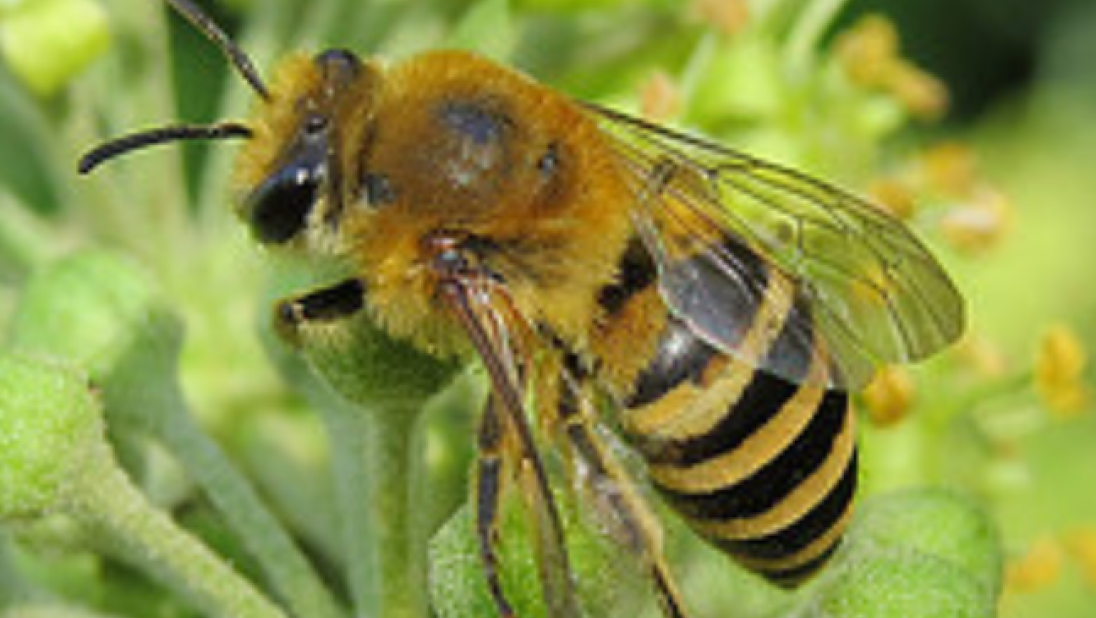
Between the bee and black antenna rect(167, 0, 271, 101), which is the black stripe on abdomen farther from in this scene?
black antenna rect(167, 0, 271, 101)

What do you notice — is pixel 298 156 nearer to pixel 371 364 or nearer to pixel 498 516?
pixel 371 364

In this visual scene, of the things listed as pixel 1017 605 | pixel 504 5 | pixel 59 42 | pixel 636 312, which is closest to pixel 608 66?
pixel 504 5

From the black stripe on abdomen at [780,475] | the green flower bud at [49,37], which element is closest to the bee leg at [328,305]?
the black stripe on abdomen at [780,475]

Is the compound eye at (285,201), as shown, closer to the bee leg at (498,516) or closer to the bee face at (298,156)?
the bee face at (298,156)

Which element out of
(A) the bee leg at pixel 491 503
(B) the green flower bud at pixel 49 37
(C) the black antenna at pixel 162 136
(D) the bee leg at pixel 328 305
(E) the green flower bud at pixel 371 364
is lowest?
(A) the bee leg at pixel 491 503

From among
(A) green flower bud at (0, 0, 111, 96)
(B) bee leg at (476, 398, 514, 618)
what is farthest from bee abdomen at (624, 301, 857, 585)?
(A) green flower bud at (0, 0, 111, 96)

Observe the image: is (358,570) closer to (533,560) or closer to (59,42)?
(533,560)

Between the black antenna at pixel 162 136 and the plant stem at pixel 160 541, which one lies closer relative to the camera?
the black antenna at pixel 162 136
